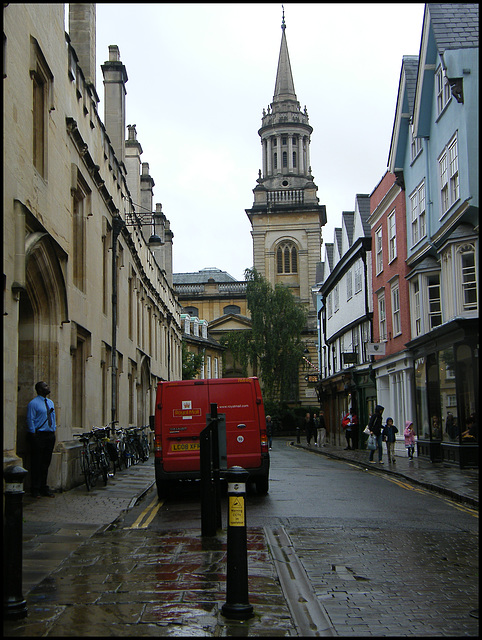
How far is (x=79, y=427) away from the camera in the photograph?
56.4 feet

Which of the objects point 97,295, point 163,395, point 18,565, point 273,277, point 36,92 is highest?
point 273,277

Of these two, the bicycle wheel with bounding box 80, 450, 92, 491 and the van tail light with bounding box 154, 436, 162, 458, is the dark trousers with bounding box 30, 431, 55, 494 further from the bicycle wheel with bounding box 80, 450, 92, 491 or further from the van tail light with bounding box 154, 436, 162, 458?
the van tail light with bounding box 154, 436, 162, 458

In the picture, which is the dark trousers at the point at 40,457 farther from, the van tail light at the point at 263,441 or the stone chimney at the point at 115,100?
the stone chimney at the point at 115,100

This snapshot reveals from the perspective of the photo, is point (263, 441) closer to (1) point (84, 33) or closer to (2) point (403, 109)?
(1) point (84, 33)

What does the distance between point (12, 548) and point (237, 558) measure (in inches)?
67.5

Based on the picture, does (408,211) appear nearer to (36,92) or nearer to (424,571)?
→ (36,92)

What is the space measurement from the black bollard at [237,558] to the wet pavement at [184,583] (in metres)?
0.09

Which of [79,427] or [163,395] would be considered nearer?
[163,395]

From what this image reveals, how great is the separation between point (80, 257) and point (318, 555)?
11.2 m

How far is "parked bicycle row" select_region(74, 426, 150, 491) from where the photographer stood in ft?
47.6

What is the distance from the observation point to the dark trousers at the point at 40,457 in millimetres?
12461

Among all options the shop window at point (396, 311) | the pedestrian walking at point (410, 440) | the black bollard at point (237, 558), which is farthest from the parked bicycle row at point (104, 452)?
the shop window at point (396, 311)

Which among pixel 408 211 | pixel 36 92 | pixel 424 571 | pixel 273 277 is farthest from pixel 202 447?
pixel 273 277

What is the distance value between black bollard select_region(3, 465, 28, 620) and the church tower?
74589 mm
